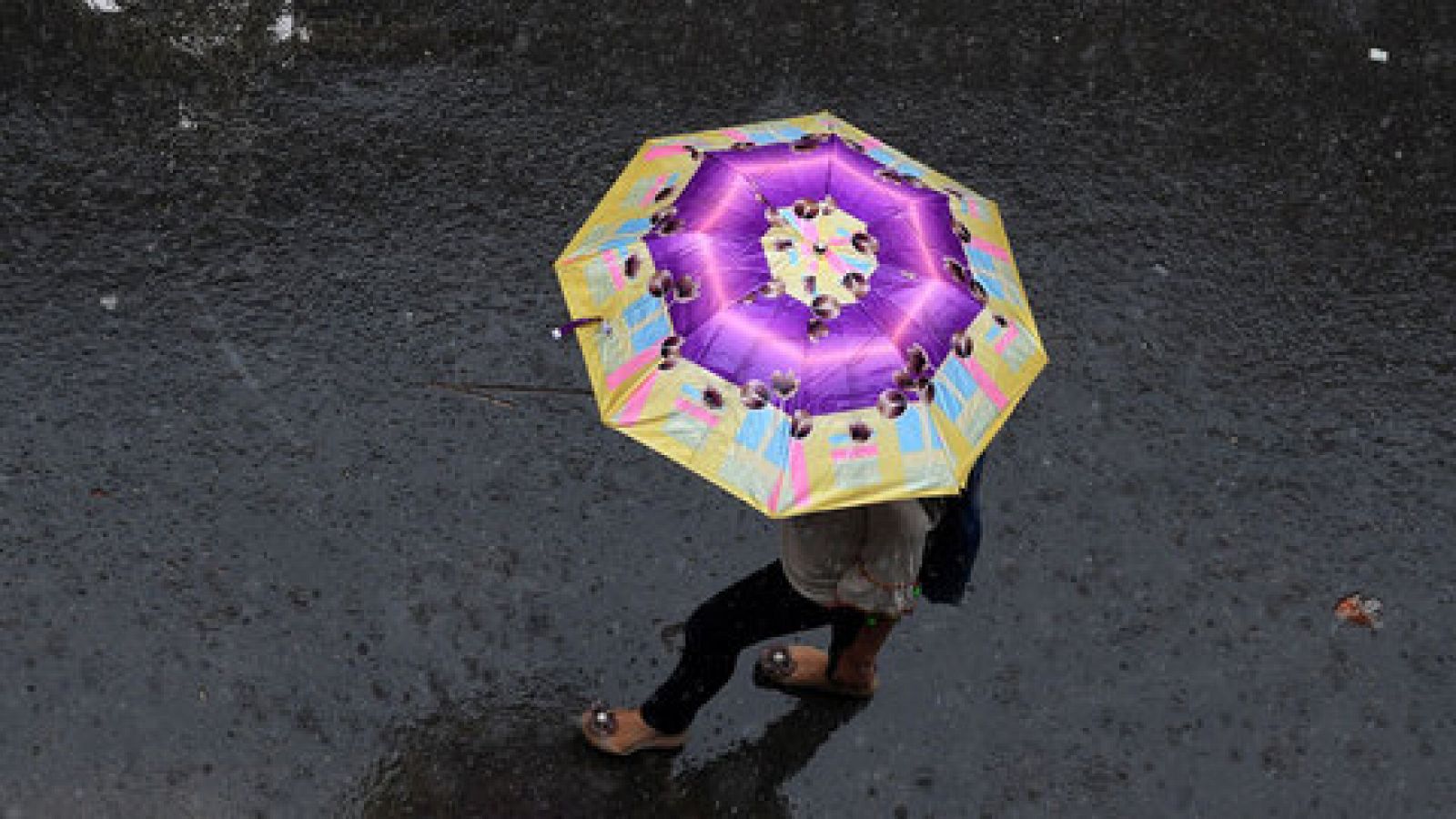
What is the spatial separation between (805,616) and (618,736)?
0.80 metres

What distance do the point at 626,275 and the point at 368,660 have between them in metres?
1.63

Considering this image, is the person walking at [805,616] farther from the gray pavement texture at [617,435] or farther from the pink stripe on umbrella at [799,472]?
the pink stripe on umbrella at [799,472]

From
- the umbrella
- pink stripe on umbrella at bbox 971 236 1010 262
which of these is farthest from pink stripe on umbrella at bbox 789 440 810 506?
pink stripe on umbrella at bbox 971 236 1010 262

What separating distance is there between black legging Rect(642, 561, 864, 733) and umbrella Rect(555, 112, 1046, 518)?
1.77ft

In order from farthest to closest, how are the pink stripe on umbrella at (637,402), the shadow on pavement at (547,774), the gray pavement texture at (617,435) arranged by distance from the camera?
the gray pavement texture at (617,435), the shadow on pavement at (547,774), the pink stripe on umbrella at (637,402)

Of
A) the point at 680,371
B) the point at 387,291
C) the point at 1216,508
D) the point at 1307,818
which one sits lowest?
the point at 1307,818

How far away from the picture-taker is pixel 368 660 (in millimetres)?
4297

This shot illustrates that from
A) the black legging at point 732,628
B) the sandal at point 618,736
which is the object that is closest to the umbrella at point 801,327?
the black legging at point 732,628

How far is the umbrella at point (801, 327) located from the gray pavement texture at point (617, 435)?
1378mm

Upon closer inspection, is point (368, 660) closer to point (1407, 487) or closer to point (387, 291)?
point (387, 291)

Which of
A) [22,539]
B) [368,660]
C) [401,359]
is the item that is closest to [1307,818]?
[368,660]

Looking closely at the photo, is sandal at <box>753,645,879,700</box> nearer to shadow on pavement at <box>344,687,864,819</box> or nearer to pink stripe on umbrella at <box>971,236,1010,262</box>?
shadow on pavement at <box>344,687,864,819</box>

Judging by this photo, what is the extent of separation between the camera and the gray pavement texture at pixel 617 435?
4.23 metres

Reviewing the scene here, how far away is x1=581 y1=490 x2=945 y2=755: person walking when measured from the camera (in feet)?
10.7
